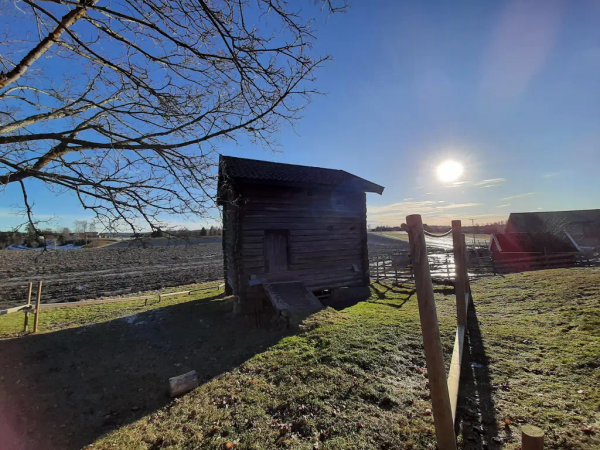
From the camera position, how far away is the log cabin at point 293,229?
10125 millimetres

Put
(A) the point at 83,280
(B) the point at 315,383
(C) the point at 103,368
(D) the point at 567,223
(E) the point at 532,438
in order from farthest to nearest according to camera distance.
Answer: (D) the point at 567,223 < (A) the point at 83,280 < (C) the point at 103,368 < (B) the point at 315,383 < (E) the point at 532,438

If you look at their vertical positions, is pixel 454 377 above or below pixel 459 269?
below

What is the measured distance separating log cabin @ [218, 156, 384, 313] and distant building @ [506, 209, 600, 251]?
3206 cm

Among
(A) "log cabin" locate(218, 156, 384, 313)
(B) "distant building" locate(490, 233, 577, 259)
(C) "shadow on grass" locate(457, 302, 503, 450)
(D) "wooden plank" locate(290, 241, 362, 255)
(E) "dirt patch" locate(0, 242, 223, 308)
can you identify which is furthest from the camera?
(B) "distant building" locate(490, 233, 577, 259)

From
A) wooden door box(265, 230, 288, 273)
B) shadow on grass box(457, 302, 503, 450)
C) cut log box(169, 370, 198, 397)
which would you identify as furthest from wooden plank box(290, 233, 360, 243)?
shadow on grass box(457, 302, 503, 450)

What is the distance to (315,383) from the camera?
4.43m

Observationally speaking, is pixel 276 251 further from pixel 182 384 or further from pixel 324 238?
pixel 182 384

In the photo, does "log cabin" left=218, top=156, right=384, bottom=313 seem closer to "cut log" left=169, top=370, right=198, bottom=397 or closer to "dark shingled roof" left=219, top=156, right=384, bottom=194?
"dark shingled roof" left=219, top=156, right=384, bottom=194

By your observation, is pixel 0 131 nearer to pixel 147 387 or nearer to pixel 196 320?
pixel 147 387

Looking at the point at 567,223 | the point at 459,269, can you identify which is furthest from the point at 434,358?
the point at 567,223

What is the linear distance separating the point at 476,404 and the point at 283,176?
29.6 ft

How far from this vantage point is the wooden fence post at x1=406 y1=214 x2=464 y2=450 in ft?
8.10

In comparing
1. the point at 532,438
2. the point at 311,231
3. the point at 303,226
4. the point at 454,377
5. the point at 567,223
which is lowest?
the point at 454,377

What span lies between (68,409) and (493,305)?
462 inches
